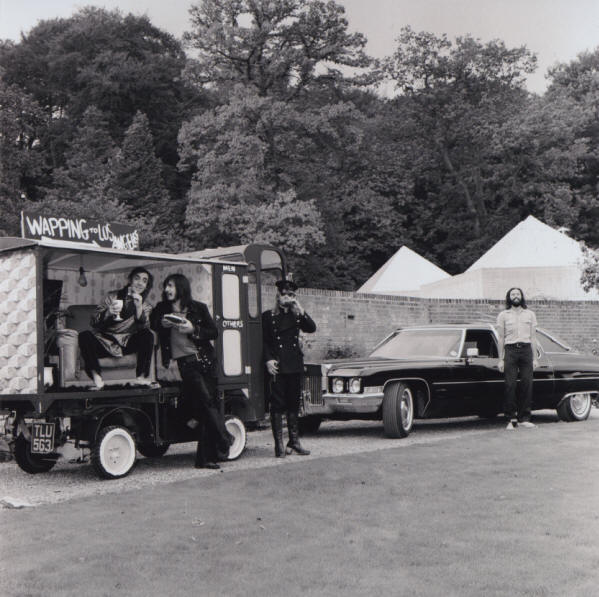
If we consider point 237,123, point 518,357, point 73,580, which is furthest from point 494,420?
point 237,123

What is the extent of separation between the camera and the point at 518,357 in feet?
40.0

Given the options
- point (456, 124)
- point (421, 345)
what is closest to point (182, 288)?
point (421, 345)

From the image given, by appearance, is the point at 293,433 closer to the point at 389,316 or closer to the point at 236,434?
the point at 236,434

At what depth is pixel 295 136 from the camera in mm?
39156

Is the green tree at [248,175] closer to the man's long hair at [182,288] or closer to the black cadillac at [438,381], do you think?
the black cadillac at [438,381]

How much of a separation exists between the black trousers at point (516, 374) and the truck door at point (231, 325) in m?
3.68

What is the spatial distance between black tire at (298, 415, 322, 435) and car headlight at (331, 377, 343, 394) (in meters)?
0.90

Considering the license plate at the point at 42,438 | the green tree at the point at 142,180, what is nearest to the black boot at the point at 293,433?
the license plate at the point at 42,438

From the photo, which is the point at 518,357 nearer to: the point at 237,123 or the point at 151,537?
the point at 151,537

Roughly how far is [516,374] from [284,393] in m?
3.70

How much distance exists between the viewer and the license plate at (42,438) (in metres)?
8.73

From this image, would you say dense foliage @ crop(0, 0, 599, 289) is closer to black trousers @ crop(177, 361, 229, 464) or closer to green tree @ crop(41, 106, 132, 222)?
green tree @ crop(41, 106, 132, 222)

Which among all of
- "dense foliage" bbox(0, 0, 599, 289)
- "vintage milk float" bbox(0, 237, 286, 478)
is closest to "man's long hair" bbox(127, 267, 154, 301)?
"vintage milk float" bbox(0, 237, 286, 478)

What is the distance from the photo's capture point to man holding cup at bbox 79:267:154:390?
9470 mm
